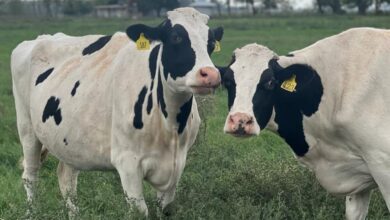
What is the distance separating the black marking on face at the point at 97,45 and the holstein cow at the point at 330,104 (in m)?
1.66

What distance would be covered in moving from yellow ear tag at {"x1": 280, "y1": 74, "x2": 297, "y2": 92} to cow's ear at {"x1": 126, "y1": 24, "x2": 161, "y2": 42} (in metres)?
1.01

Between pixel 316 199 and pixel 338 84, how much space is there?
1304 mm

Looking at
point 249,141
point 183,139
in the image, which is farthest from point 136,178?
point 249,141

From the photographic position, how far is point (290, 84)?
4.95 m

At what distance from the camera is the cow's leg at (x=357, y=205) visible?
17.3ft

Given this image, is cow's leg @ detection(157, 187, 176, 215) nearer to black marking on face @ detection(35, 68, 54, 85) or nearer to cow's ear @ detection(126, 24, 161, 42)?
cow's ear @ detection(126, 24, 161, 42)

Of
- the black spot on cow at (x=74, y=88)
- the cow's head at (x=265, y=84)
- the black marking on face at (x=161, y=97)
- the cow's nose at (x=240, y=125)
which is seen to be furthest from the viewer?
the black spot on cow at (x=74, y=88)

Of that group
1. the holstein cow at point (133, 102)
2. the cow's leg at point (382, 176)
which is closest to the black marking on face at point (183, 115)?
the holstein cow at point (133, 102)

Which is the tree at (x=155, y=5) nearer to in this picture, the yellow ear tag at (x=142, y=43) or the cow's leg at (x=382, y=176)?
the yellow ear tag at (x=142, y=43)

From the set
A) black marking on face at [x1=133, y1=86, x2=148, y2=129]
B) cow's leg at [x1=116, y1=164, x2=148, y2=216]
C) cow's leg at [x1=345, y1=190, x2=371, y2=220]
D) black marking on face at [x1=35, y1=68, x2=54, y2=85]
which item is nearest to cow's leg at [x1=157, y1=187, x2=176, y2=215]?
cow's leg at [x1=116, y1=164, x2=148, y2=216]

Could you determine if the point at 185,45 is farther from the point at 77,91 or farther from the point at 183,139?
the point at 77,91

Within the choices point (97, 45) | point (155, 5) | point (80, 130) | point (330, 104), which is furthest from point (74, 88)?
point (155, 5)

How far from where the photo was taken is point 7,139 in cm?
923

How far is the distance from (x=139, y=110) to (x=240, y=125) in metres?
1.06
